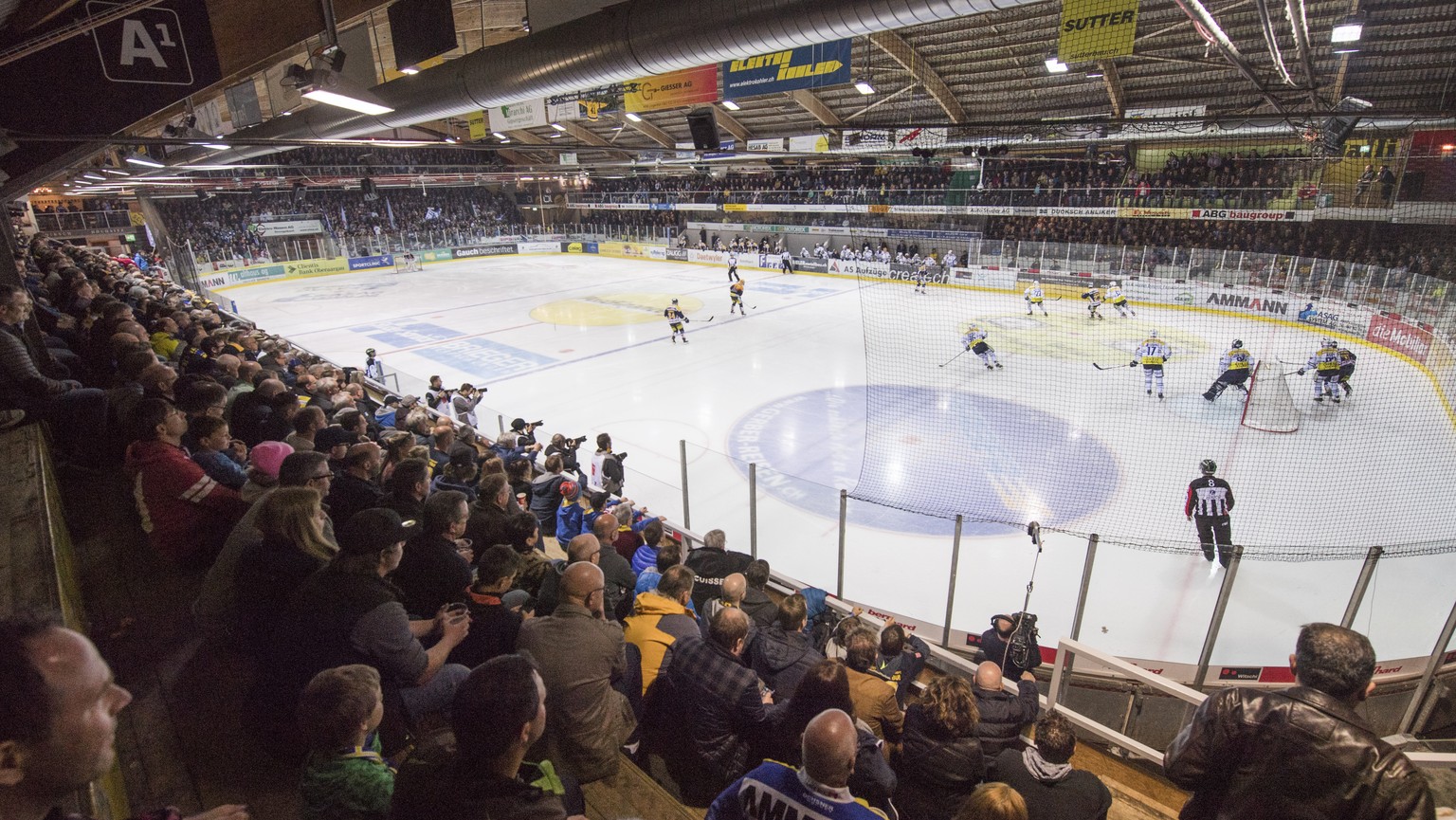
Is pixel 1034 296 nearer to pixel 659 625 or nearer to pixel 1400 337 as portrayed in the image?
pixel 1400 337

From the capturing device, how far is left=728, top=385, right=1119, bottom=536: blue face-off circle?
8492mm

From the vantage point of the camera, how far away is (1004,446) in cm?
1065

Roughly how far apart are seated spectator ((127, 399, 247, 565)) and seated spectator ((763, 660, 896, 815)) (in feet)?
9.72

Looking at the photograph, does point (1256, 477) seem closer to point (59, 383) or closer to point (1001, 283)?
point (59, 383)

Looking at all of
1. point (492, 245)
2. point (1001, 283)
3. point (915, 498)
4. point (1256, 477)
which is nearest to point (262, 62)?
point (915, 498)

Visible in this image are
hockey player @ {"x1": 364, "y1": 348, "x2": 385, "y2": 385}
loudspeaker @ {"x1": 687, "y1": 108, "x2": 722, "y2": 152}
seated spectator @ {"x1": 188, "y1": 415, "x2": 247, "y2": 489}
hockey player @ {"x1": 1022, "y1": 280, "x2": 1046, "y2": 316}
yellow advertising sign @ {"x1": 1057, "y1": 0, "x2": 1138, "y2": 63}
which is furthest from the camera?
hockey player @ {"x1": 1022, "y1": 280, "x2": 1046, "y2": 316}

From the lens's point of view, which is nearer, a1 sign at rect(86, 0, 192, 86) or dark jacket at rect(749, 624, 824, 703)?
dark jacket at rect(749, 624, 824, 703)

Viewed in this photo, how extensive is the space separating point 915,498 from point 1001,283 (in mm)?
17620

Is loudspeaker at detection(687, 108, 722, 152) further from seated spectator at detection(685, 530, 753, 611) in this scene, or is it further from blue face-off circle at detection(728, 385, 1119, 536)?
seated spectator at detection(685, 530, 753, 611)

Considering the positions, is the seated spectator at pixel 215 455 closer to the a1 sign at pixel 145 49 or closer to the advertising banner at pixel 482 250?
the a1 sign at pixel 145 49

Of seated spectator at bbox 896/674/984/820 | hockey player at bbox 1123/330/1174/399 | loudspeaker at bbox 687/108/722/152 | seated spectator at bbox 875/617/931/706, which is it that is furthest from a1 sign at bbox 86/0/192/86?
hockey player at bbox 1123/330/1174/399

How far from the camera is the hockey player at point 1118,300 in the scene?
727 inches

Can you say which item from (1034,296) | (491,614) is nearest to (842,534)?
(491,614)

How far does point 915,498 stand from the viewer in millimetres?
8797
